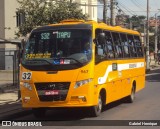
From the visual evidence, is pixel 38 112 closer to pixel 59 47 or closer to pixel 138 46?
pixel 59 47

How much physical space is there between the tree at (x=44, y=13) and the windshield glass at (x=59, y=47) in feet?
28.3

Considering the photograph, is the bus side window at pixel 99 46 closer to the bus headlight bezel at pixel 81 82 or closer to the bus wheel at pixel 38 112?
the bus headlight bezel at pixel 81 82

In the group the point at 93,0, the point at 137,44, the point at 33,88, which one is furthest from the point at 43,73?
the point at 93,0

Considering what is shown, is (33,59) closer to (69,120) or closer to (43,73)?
(43,73)

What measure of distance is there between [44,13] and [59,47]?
948 cm

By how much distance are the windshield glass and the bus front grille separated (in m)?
0.59

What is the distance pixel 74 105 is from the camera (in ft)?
40.5

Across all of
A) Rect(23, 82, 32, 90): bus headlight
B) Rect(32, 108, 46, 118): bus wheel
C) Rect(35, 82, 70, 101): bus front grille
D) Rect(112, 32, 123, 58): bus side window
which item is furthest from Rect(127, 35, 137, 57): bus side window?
Rect(23, 82, 32, 90): bus headlight

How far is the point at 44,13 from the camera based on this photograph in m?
22.2

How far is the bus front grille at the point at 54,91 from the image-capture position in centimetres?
1233

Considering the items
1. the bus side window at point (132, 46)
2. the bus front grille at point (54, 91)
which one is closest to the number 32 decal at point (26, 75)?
the bus front grille at point (54, 91)

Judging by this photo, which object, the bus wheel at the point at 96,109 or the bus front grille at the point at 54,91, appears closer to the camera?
the bus front grille at the point at 54,91

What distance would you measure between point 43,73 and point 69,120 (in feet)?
4.82

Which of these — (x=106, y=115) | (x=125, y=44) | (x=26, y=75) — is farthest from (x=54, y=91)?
(x=125, y=44)
